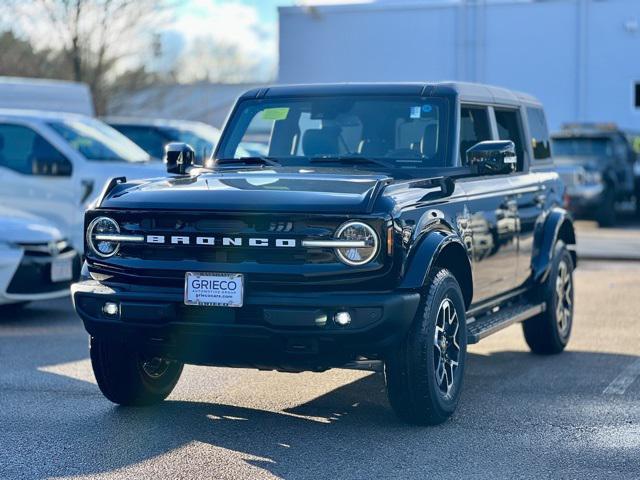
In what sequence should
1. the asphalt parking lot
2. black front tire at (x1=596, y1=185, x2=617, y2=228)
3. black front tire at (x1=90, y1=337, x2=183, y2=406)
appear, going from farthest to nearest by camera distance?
black front tire at (x1=596, y1=185, x2=617, y2=228), black front tire at (x1=90, y1=337, x2=183, y2=406), the asphalt parking lot

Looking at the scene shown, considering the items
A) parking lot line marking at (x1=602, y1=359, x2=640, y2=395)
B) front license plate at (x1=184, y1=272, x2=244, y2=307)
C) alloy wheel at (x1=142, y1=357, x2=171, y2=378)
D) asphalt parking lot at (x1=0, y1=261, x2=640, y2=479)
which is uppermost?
front license plate at (x1=184, y1=272, x2=244, y2=307)

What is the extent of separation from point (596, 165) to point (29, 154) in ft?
40.2

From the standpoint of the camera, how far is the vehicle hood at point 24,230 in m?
10.3

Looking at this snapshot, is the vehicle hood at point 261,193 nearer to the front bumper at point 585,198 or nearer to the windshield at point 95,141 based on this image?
the windshield at point 95,141

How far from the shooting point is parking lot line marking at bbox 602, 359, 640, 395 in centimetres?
748

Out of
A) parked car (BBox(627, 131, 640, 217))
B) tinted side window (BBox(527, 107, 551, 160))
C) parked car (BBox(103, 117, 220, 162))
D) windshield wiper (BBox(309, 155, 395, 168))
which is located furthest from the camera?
parked car (BBox(627, 131, 640, 217))

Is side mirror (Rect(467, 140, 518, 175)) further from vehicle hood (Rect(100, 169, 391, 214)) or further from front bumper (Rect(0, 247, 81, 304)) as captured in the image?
front bumper (Rect(0, 247, 81, 304))

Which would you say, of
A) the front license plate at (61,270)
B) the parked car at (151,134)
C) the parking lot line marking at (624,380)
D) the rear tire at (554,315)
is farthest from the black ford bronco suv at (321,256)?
the parked car at (151,134)

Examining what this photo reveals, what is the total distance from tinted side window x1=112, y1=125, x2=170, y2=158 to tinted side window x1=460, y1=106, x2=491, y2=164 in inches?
419

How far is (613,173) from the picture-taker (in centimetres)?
2262

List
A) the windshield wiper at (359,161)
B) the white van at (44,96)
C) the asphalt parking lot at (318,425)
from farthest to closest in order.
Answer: the white van at (44,96) < the windshield wiper at (359,161) < the asphalt parking lot at (318,425)

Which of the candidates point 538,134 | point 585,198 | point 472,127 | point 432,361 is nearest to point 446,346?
point 432,361

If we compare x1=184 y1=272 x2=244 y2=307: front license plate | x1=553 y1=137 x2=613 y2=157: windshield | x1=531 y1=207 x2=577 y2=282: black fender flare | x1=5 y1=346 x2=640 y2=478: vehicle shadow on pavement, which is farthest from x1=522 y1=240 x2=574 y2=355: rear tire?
x1=553 y1=137 x2=613 y2=157: windshield

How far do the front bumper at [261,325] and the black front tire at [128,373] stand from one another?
0.28m
